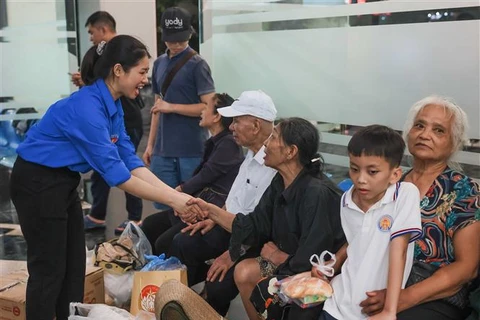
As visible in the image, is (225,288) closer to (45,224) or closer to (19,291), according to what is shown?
(45,224)

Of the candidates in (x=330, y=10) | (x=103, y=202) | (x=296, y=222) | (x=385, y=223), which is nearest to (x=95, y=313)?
(x=296, y=222)

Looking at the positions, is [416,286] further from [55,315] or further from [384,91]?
[55,315]

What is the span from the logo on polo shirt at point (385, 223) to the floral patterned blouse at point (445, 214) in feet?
0.77

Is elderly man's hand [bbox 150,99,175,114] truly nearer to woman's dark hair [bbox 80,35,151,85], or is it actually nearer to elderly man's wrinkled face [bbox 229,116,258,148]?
elderly man's wrinkled face [bbox 229,116,258,148]

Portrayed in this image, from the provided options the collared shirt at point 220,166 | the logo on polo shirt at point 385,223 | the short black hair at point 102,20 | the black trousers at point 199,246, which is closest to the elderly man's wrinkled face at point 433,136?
the logo on polo shirt at point 385,223

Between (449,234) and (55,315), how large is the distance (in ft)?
6.03

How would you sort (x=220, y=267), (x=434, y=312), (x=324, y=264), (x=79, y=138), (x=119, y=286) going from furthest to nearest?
(x=119, y=286)
(x=220, y=267)
(x=79, y=138)
(x=324, y=264)
(x=434, y=312)

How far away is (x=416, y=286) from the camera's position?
1.97 metres

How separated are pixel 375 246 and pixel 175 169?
2.28 m

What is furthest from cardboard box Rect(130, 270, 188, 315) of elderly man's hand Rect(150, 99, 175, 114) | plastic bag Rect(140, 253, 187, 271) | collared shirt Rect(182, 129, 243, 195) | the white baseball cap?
elderly man's hand Rect(150, 99, 175, 114)

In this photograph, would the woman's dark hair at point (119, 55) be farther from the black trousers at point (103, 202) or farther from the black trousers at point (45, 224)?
the black trousers at point (103, 202)

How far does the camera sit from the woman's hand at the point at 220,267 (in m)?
2.73

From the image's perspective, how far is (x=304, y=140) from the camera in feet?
8.07

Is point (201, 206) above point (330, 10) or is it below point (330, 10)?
below
